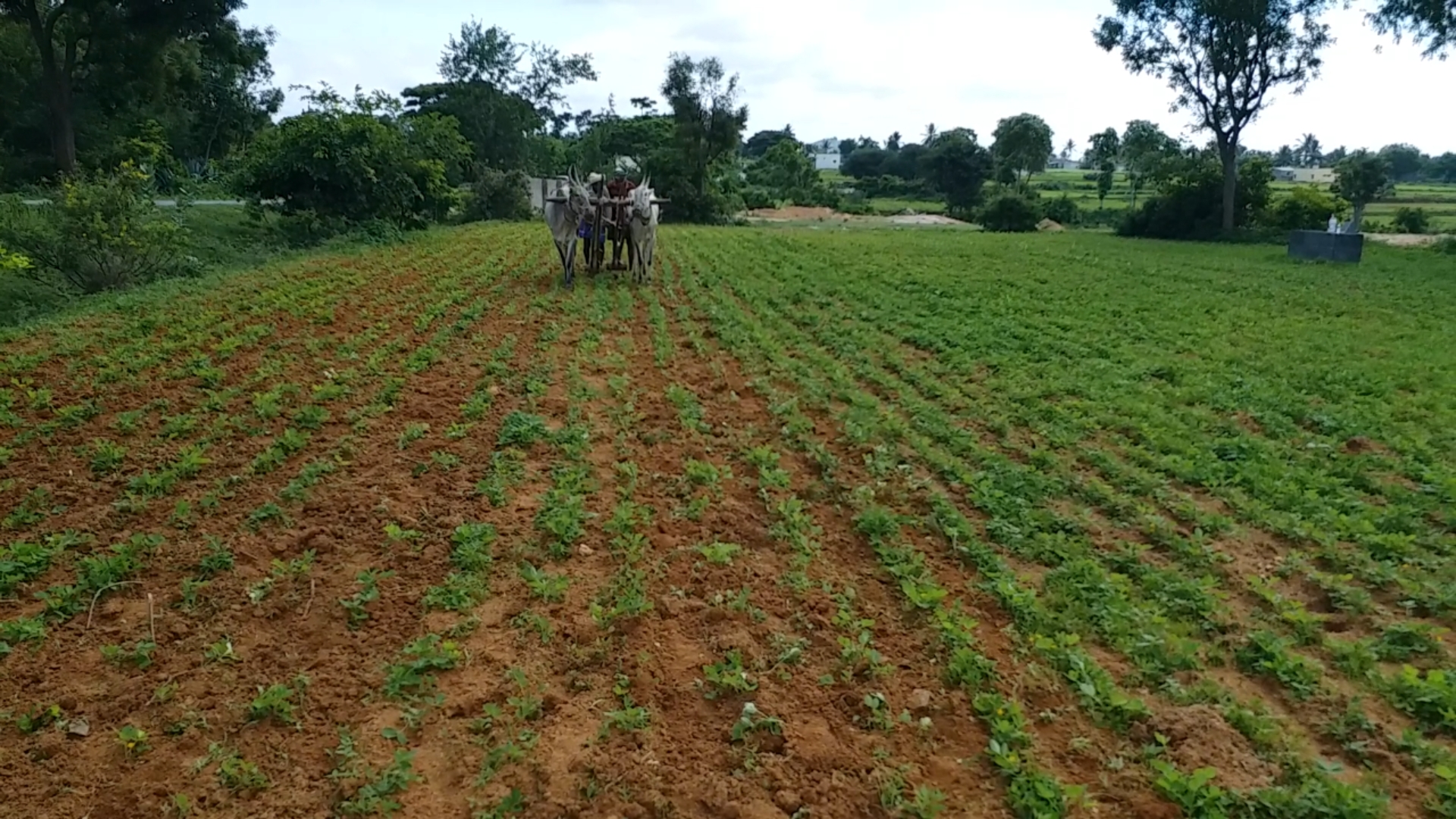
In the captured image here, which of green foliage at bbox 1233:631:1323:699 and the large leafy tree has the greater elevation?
the large leafy tree

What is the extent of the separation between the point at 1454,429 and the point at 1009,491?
13.5ft

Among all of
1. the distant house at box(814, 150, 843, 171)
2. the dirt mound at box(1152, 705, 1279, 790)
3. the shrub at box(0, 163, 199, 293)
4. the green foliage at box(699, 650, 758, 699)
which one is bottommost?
the dirt mound at box(1152, 705, 1279, 790)

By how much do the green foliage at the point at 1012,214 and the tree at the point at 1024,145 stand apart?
19.7m

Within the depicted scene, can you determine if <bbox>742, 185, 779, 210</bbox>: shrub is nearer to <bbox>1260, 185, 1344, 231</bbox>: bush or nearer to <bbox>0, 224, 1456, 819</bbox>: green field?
<bbox>1260, 185, 1344, 231</bbox>: bush

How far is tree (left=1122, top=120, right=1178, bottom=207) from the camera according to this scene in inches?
1393

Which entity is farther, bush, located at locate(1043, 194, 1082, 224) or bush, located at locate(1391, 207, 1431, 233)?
bush, located at locate(1043, 194, 1082, 224)

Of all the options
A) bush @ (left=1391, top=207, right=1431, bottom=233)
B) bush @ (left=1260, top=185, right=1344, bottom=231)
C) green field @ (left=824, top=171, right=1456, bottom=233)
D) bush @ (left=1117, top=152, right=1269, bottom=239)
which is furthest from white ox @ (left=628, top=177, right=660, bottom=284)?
green field @ (left=824, top=171, right=1456, bottom=233)

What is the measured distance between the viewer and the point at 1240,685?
3588 mm

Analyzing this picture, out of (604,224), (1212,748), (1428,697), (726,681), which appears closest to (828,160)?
(604,224)

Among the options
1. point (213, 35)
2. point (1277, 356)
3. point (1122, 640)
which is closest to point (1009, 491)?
point (1122, 640)

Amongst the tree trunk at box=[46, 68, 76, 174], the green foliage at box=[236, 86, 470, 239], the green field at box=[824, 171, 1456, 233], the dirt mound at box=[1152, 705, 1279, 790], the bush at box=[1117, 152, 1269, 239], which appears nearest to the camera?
the dirt mound at box=[1152, 705, 1279, 790]

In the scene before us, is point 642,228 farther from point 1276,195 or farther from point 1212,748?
point 1276,195

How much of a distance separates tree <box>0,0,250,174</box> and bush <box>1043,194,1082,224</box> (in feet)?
117

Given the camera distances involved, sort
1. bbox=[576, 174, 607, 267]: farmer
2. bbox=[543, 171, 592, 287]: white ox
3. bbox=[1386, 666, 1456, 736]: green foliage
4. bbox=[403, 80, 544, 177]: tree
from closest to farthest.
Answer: bbox=[1386, 666, 1456, 736]: green foliage < bbox=[543, 171, 592, 287]: white ox < bbox=[576, 174, 607, 267]: farmer < bbox=[403, 80, 544, 177]: tree
